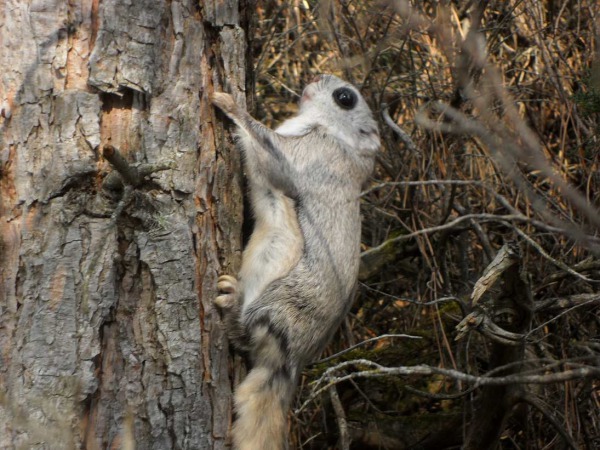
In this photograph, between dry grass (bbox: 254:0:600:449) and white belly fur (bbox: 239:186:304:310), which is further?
dry grass (bbox: 254:0:600:449)

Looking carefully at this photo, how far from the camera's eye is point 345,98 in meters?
4.66

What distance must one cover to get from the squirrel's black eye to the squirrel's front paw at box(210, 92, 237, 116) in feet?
5.21

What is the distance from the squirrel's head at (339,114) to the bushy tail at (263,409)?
1796 mm

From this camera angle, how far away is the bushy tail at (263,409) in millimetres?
2891

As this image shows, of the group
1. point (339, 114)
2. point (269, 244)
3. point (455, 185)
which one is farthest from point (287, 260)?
point (455, 185)

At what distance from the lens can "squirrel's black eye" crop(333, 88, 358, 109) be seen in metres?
4.65

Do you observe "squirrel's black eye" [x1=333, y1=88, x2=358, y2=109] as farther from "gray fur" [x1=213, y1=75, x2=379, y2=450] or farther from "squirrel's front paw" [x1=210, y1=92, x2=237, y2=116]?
"squirrel's front paw" [x1=210, y1=92, x2=237, y2=116]

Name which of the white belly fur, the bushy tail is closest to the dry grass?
the white belly fur

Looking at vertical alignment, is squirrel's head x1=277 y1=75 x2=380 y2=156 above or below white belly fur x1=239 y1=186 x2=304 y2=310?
above

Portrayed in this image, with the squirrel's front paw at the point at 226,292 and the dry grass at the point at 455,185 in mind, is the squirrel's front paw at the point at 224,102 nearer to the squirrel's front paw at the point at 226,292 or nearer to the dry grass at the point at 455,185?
the squirrel's front paw at the point at 226,292

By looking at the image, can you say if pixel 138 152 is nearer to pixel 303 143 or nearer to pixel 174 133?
pixel 174 133

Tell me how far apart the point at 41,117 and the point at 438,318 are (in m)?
2.99

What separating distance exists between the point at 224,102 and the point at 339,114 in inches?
64.9

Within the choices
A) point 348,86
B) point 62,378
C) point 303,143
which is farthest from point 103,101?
point 348,86
